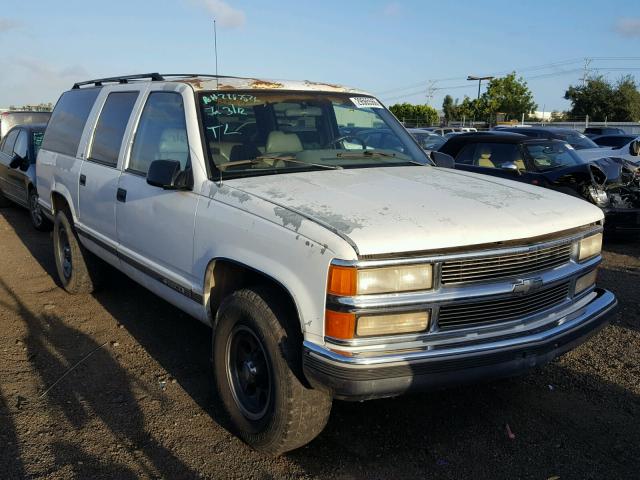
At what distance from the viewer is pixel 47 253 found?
7.49m

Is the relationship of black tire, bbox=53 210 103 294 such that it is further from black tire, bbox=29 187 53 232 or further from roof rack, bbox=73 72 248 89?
black tire, bbox=29 187 53 232

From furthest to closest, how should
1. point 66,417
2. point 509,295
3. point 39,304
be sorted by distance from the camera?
point 39,304 → point 66,417 → point 509,295

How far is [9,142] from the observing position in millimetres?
10094

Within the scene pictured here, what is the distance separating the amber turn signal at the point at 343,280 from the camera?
2.43 meters

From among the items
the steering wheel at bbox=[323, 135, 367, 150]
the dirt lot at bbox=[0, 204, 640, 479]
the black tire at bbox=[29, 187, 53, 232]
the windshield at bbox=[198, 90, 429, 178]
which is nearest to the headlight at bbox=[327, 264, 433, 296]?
the dirt lot at bbox=[0, 204, 640, 479]

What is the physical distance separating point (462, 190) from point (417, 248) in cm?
94

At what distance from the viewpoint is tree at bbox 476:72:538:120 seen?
5088cm

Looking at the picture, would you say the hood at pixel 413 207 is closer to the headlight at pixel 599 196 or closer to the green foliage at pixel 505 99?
the headlight at pixel 599 196

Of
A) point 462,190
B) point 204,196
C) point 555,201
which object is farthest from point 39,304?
point 555,201

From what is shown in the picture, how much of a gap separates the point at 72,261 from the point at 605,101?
54.6m

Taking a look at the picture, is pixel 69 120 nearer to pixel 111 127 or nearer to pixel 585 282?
pixel 111 127

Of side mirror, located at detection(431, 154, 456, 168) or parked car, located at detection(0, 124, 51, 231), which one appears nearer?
side mirror, located at detection(431, 154, 456, 168)

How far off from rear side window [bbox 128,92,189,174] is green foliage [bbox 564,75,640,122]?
51950 mm

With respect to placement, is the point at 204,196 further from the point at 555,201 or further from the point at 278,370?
the point at 555,201
